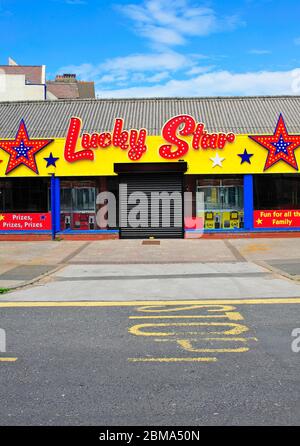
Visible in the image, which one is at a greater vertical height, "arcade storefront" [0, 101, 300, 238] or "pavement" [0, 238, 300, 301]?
"arcade storefront" [0, 101, 300, 238]

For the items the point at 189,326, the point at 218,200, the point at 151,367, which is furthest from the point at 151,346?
the point at 218,200

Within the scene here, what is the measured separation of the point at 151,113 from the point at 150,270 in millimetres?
15339

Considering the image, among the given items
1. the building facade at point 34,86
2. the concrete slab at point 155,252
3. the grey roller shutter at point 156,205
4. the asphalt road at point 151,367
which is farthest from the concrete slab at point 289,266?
the building facade at point 34,86

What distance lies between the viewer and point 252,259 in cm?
1562

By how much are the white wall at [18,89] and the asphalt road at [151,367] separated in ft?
126

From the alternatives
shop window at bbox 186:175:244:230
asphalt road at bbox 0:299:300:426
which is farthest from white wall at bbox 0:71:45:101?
asphalt road at bbox 0:299:300:426

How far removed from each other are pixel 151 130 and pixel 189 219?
5.60 m

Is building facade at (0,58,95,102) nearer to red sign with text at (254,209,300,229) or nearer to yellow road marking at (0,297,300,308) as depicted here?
red sign with text at (254,209,300,229)

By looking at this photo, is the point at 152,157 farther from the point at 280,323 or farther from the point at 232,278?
the point at 280,323

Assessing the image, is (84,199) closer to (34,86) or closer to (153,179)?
(153,179)

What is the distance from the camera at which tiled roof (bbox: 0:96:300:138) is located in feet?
82.7

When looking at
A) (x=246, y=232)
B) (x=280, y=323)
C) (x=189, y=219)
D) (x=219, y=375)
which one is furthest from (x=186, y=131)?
(x=219, y=375)

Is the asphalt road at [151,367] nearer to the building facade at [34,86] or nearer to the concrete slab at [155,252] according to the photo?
the concrete slab at [155,252]

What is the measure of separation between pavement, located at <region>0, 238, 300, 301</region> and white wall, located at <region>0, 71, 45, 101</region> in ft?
87.6
